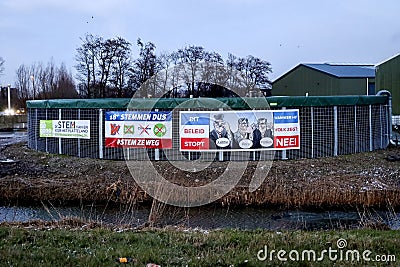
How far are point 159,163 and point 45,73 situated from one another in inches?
2663

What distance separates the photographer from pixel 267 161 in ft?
51.1

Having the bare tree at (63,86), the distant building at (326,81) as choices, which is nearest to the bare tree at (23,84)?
the bare tree at (63,86)

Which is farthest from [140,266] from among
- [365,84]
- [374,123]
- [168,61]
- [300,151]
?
[168,61]

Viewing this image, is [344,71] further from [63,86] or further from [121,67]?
[63,86]

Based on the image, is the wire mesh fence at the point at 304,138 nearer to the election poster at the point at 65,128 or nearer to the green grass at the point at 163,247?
the election poster at the point at 65,128

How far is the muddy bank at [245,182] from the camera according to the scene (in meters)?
12.4

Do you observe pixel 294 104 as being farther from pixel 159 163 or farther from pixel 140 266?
pixel 140 266

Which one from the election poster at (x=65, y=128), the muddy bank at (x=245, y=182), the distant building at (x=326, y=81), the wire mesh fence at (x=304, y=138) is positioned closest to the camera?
the muddy bank at (x=245, y=182)

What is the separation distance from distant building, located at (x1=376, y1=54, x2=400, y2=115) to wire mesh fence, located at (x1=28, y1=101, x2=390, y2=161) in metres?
14.2

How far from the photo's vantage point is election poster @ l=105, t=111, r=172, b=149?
620 inches

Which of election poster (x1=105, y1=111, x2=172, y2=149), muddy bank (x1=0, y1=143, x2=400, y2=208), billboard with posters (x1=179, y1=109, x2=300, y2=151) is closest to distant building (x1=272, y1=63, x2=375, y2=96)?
billboard with posters (x1=179, y1=109, x2=300, y2=151)

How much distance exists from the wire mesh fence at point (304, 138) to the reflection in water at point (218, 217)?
387 centimetres

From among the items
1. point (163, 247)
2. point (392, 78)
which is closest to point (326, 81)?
point (392, 78)

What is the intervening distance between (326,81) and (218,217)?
37.5 m
